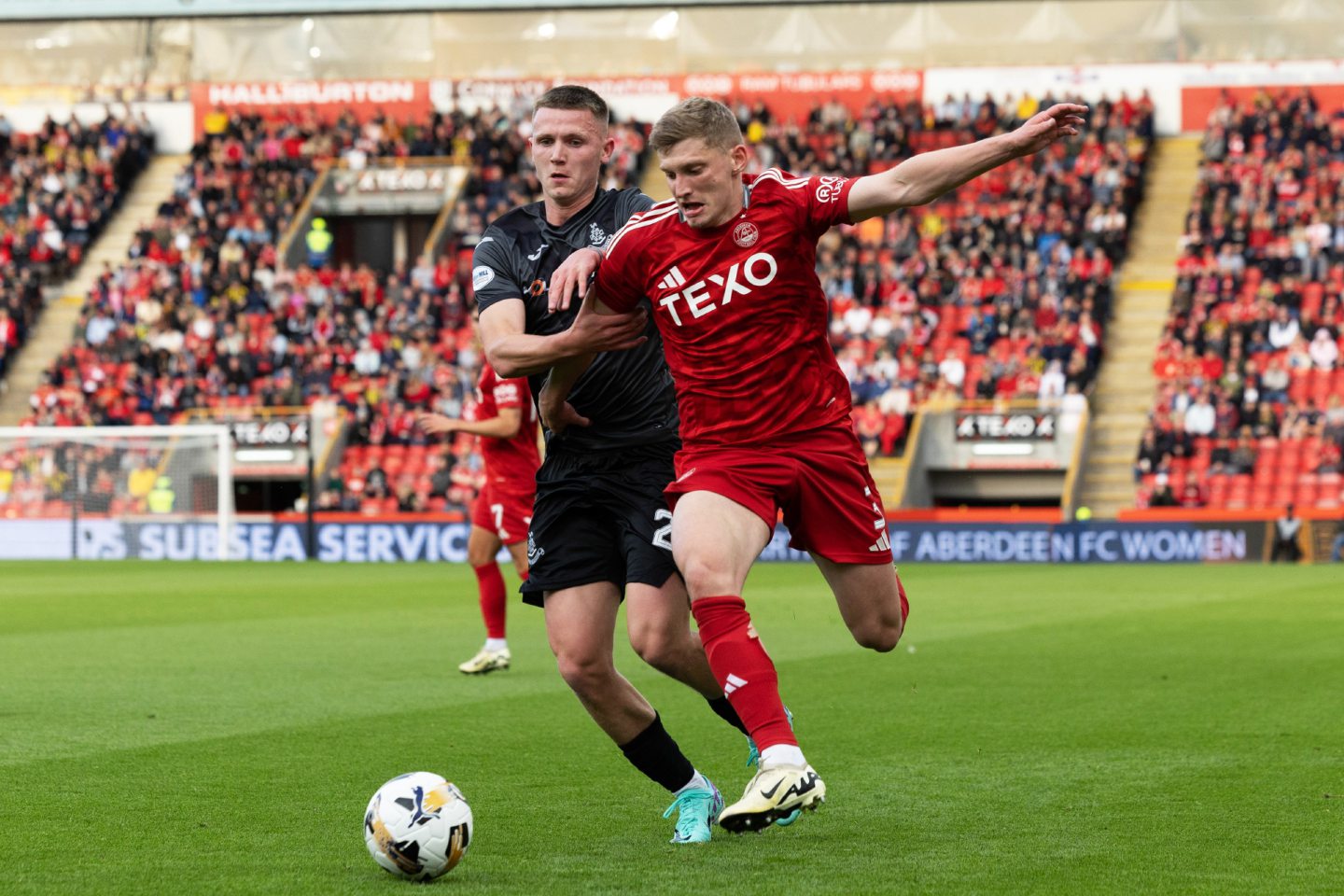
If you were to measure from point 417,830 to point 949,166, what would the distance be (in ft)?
7.98

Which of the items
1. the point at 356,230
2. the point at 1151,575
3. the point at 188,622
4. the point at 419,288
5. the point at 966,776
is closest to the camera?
the point at 966,776

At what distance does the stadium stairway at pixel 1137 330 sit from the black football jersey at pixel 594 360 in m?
23.5

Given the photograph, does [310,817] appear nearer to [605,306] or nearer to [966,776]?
[605,306]

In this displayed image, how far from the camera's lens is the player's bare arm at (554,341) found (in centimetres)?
577

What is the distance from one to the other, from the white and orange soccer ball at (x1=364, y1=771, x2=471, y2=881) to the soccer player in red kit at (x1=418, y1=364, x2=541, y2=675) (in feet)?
18.8

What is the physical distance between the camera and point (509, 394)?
37.0 ft

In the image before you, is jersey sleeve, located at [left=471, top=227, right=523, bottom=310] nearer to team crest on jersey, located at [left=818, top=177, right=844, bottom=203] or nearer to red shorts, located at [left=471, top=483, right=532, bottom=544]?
team crest on jersey, located at [left=818, top=177, right=844, bottom=203]

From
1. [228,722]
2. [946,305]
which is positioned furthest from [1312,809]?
[946,305]

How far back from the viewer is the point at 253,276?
121 feet

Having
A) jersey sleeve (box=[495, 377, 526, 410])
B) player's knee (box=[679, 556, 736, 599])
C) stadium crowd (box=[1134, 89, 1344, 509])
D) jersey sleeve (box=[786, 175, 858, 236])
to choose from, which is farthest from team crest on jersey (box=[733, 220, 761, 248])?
stadium crowd (box=[1134, 89, 1344, 509])

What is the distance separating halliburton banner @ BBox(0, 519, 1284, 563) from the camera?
26812mm

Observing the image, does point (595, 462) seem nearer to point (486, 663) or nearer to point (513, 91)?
point (486, 663)

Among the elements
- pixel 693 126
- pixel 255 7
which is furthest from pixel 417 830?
pixel 255 7

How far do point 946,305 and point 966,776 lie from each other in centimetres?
2618
